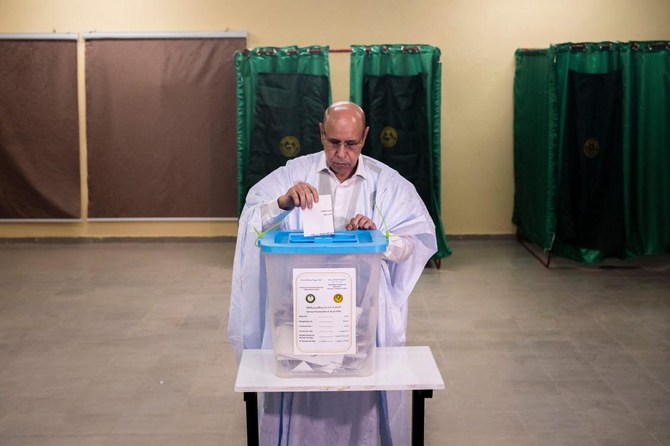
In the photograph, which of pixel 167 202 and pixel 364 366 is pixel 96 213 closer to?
pixel 167 202

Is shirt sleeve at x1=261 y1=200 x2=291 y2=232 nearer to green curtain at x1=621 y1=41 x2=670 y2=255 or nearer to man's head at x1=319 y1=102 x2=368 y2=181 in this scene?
man's head at x1=319 y1=102 x2=368 y2=181

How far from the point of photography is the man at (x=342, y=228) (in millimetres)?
2932

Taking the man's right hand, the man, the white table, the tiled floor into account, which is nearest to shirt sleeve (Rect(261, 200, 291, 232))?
the man

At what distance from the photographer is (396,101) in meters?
6.74

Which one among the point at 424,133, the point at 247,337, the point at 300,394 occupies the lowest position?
the point at 300,394

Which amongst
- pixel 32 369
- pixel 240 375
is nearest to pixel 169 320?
pixel 32 369

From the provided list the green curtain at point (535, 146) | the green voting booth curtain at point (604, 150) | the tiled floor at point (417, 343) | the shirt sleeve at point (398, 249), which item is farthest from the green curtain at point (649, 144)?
the shirt sleeve at point (398, 249)

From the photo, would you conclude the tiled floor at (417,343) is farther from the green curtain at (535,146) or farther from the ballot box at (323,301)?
the ballot box at (323,301)

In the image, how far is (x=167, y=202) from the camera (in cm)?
795

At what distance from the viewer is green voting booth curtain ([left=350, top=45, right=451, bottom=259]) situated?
6738mm

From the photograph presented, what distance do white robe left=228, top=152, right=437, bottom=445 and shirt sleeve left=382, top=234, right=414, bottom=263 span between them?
56 millimetres

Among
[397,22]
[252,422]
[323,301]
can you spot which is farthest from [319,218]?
[397,22]

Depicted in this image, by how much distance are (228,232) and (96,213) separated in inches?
44.8

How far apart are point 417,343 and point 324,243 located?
8.98 feet
